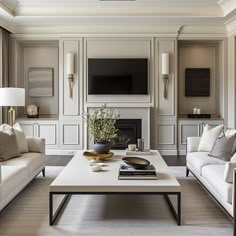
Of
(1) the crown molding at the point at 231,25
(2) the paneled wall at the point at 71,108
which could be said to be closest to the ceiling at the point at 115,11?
(1) the crown molding at the point at 231,25

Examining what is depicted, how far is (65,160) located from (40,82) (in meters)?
2.23

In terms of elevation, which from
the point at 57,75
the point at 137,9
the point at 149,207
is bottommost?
the point at 149,207

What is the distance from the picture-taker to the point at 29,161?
395 centimetres

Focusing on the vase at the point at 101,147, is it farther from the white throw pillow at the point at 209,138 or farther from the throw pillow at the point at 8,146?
the white throw pillow at the point at 209,138

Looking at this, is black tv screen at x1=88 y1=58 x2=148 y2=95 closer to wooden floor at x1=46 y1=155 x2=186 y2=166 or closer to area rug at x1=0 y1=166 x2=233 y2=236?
wooden floor at x1=46 y1=155 x2=186 y2=166

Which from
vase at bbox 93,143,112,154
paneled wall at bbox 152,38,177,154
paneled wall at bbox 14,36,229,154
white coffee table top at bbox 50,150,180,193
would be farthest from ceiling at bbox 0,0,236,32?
white coffee table top at bbox 50,150,180,193

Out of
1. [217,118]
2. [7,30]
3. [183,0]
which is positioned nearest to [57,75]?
[7,30]

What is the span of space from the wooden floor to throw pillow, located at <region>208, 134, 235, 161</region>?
5.76 feet

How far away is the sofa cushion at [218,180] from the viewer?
2779mm

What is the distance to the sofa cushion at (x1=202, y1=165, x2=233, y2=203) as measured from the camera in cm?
278

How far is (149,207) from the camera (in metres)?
3.38

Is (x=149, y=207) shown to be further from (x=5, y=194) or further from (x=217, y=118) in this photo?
(x=217, y=118)

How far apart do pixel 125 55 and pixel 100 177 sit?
13.6 feet

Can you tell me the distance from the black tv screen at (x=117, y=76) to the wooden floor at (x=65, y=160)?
58.4 inches
